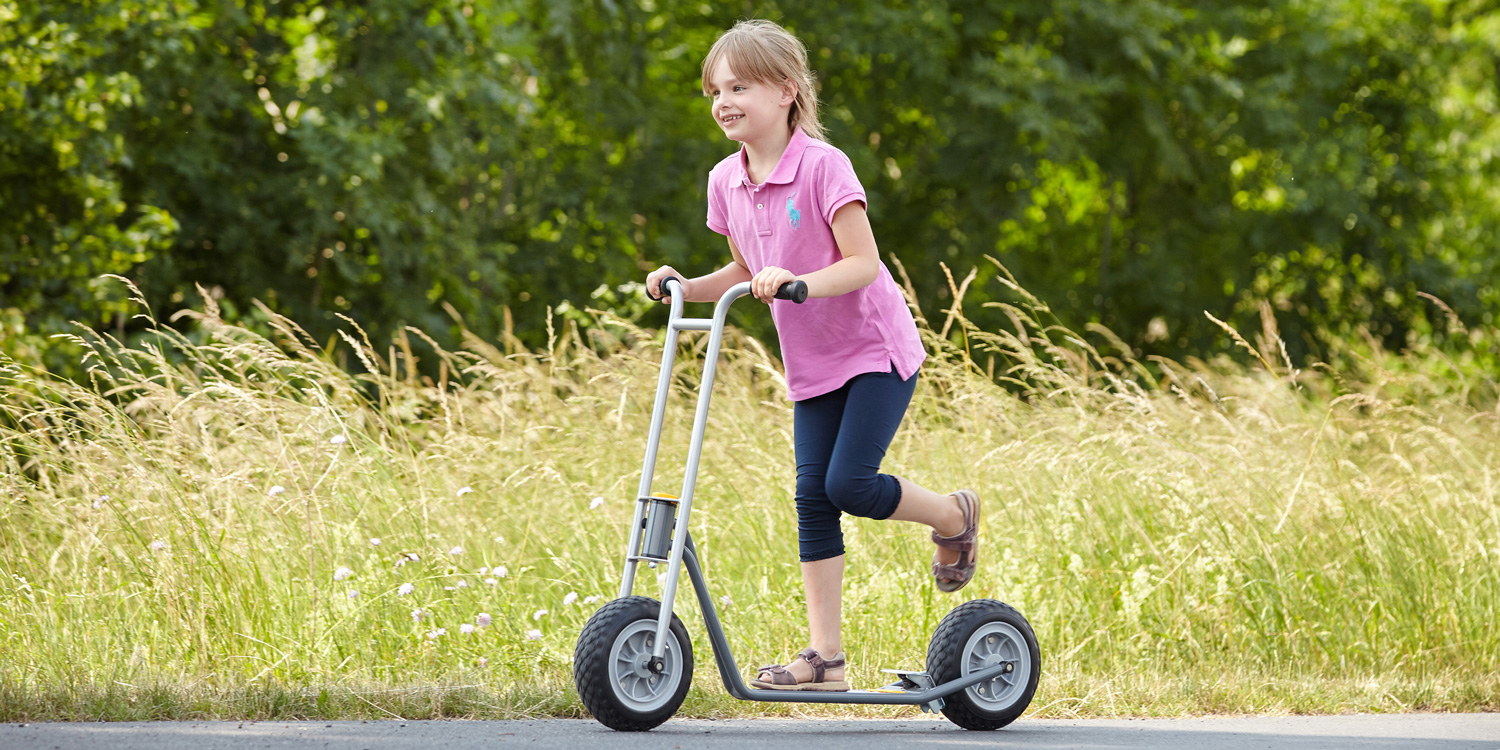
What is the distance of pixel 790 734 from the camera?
146 inches

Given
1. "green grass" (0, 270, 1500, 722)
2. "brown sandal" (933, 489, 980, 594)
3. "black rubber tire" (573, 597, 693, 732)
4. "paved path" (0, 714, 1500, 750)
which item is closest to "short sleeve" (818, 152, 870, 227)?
"brown sandal" (933, 489, 980, 594)

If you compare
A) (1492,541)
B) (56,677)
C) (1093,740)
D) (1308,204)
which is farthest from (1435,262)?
(56,677)

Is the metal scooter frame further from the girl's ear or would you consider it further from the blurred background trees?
the blurred background trees

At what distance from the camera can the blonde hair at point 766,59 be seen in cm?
368

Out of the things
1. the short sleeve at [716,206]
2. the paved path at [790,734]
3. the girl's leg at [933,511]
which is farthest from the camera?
the short sleeve at [716,206]

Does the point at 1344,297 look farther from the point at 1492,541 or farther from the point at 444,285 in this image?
the point at 1492,541

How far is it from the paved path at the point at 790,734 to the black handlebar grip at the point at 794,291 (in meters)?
1.06

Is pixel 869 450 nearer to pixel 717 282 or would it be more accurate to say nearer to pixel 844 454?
pixel 844 454

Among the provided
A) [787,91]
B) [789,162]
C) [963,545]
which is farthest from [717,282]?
[963,545]

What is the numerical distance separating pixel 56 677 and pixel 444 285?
10385mm

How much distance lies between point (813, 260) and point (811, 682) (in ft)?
3.55

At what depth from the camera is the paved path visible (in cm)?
333

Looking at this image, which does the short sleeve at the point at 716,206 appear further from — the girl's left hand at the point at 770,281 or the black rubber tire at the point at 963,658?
the black rubber tire at the point at 963,658

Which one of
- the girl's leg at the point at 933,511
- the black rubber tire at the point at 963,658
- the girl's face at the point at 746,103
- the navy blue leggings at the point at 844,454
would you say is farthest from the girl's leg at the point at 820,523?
the girl's face at the point at 746,103
